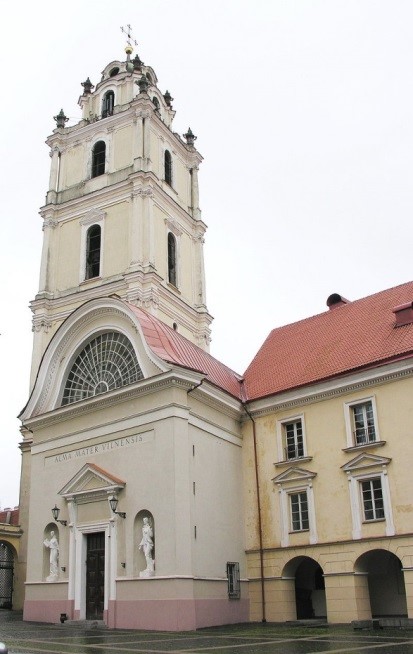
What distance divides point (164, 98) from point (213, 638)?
118 feet

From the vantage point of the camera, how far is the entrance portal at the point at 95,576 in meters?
23.1

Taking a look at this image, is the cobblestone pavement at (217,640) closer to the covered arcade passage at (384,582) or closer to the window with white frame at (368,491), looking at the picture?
the covered arcade passage at (384,582)

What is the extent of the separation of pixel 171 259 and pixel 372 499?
20.5 m

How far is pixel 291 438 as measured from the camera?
24.7m

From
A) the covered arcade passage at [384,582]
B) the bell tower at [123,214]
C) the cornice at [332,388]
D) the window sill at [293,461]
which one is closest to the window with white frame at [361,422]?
the cornice at [332,388]

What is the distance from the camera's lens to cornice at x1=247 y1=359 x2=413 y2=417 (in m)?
22.3

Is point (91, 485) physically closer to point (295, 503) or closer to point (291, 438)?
point (295, 503)

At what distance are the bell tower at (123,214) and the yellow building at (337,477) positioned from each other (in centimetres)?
1128

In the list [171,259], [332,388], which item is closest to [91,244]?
[171,259]

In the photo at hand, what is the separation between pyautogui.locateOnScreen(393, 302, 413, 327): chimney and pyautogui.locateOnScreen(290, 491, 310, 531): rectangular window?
6.80m

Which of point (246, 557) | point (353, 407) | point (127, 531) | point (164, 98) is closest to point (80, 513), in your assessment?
point (127, 531)

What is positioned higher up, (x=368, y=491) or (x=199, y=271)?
(x=199, y=271)

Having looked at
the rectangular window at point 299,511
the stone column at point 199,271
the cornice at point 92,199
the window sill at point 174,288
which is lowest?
the rectangular window at point 299,511

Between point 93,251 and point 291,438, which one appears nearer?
point 291,438
